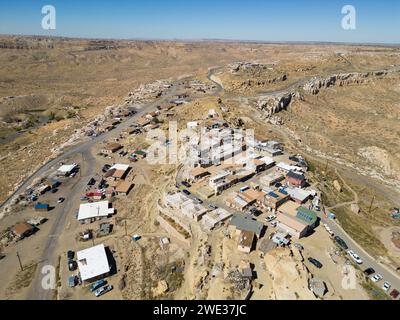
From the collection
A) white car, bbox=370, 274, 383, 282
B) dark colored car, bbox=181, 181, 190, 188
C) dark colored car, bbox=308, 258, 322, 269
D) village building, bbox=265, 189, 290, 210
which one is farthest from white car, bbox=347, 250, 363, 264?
dark colored car, bbox=181, 181, 190, 188

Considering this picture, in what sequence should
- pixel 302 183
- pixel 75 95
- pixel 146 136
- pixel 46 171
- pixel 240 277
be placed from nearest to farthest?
pixel 240 277, pixel 302 183, pixel 46 171, pixel 146 136, pixel 75 95

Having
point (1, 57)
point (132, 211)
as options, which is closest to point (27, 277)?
point (132, 211)

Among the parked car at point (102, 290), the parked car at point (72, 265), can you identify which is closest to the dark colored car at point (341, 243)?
the parked car at point (102, 290)

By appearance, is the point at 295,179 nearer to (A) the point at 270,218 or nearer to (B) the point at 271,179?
(B) the point at 271,179

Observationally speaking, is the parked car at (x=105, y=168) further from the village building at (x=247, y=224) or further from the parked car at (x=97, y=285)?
the village building at (x=247, y=224)

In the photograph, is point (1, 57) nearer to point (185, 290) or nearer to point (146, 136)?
point (146, 136)

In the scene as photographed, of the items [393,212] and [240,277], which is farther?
[393,212]

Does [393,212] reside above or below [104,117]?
below
